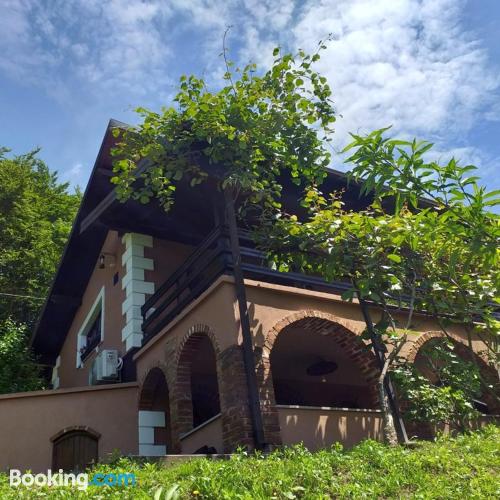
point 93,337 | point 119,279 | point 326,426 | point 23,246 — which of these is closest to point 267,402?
point 326,426

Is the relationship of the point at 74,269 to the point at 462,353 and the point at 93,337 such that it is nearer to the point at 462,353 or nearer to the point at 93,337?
the point at 93,337

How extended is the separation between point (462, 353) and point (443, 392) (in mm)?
2051

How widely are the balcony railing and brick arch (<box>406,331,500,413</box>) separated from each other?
1.29 meters

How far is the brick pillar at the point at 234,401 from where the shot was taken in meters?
5.83

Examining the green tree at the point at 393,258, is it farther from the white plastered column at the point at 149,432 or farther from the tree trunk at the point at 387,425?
the white plastered column at the point at 149,432

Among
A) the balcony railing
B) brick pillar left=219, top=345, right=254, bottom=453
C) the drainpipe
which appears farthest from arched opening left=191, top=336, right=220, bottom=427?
the drainpipe

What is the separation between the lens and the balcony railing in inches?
282

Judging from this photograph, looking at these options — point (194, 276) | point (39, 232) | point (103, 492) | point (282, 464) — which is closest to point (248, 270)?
point (194, 276)

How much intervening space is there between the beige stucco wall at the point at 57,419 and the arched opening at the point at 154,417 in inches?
13.5

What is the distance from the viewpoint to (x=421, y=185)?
14.3 ft

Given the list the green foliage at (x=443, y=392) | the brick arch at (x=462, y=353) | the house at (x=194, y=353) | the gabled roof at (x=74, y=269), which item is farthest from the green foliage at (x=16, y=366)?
the green foliage at (x=443, y=392)

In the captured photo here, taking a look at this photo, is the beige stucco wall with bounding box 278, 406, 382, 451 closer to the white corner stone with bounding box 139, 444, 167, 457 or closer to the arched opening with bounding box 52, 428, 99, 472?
the white corner stone with bounding box 139, 444, 167, 457

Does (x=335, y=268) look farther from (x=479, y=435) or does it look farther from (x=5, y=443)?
(x=5, y=443)

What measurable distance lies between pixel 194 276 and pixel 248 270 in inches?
34.9
